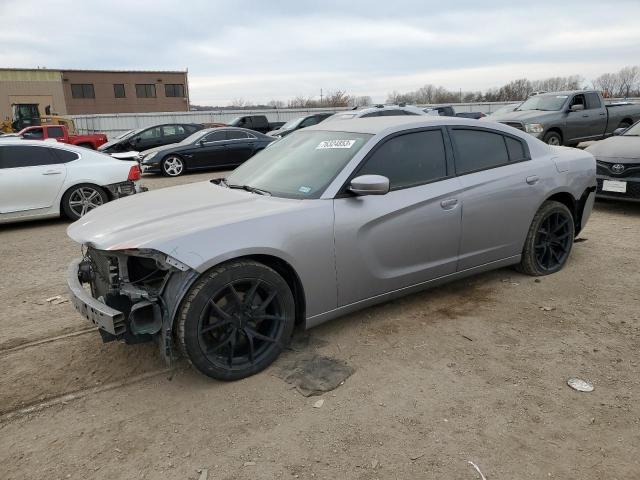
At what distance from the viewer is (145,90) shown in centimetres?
6284

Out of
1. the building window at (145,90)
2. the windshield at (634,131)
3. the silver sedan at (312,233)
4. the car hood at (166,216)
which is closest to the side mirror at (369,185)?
the silver sedan at (312,233)

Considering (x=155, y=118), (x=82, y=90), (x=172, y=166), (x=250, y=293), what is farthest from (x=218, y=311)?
(x=82, y=90)

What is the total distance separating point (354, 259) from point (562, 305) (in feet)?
6.38

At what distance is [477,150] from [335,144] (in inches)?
50.7

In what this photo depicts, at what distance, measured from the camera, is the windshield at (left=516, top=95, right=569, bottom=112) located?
44.0ft

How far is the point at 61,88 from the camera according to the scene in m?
56.9

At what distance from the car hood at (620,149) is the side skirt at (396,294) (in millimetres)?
3771

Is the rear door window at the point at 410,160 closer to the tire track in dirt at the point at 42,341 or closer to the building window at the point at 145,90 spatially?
the tire track in dirt at the point at 42,341

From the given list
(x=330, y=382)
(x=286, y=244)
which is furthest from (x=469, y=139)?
(x=330, y=382)

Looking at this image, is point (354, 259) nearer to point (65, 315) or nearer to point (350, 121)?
point (350, 121)

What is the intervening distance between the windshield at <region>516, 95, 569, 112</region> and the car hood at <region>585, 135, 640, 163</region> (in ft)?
18.5

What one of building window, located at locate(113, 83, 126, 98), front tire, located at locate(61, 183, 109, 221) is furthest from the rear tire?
building window, located at locate(113, 83, 126, 98)

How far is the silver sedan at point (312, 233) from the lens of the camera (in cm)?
304

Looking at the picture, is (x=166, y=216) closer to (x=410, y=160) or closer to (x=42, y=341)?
(x=42, y=341)
